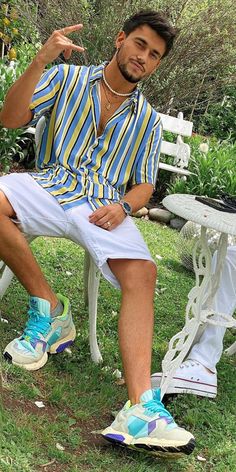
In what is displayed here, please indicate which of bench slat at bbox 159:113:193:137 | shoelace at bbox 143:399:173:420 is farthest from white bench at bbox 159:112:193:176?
shoelace at bbox 143:399:173:420

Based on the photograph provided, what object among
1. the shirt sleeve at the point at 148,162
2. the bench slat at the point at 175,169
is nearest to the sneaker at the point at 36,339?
the shirt sleeve at the point at 148,162

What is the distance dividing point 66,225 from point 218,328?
0.75m

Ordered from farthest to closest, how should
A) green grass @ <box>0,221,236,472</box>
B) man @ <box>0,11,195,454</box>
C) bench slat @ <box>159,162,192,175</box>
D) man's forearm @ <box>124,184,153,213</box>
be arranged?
bench slat @ <box>159,162,192,175</box> < man's forearm @ <box>124,184,153,213</box> < man @ <box>0,11,195,454</box> < green grass @ <box>0,221,236,472</box>

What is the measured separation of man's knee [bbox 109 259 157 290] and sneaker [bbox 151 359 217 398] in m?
0.40

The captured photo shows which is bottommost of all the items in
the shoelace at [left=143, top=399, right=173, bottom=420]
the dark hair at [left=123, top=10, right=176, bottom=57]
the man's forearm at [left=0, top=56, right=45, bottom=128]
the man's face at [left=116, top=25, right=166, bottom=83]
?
the shoelace at [left=143, top=399, right=173, bottom=420]

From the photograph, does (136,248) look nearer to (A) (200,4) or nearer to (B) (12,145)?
(B) (12,145)

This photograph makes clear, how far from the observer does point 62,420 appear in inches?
99.0

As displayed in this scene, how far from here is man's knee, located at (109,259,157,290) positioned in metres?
2.64

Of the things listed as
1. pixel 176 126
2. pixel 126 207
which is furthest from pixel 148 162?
pixel 176 126

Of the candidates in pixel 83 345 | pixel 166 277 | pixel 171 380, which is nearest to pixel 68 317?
pixel 83 345

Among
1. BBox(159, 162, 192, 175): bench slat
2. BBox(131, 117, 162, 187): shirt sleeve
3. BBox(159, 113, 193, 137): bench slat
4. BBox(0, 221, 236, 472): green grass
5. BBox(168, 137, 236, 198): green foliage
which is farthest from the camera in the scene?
BBox(159, 113, 193, 137): bench slat

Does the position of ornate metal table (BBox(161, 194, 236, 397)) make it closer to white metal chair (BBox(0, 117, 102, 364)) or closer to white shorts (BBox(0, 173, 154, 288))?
white shorts (BBox(0, 173, 154, 288))

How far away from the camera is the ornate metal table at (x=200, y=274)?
2.51 meters

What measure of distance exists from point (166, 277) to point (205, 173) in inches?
92.5
